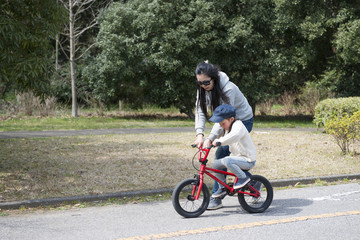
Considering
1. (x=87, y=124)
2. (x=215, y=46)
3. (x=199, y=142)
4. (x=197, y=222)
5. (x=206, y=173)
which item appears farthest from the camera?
(x=215, y=46)

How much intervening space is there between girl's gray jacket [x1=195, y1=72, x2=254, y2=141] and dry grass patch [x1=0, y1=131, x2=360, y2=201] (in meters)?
1.89

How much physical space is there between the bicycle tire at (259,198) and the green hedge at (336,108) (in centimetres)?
809

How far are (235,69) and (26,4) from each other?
1502 centimetres

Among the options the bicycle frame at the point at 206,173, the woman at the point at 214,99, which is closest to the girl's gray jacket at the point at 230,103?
the woman at the point at 214,99

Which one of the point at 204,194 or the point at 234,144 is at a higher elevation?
the point at 234,144

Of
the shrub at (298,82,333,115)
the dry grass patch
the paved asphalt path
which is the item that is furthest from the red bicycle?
the shrub at (298,82,333,115)

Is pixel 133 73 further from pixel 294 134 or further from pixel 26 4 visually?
pixel 26 4

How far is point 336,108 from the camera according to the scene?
13781 millimetres

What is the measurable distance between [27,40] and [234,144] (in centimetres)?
384

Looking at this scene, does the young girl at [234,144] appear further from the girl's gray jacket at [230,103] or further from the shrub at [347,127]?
the shrub at [347,127]

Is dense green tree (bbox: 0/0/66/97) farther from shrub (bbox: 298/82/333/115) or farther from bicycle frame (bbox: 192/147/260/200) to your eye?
shrub (bbox: 298/82/333/115)

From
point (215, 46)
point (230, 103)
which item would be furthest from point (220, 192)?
point (215, 46)

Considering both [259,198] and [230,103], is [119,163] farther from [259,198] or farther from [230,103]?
[230,103]

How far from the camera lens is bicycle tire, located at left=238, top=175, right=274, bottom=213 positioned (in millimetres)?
5875
